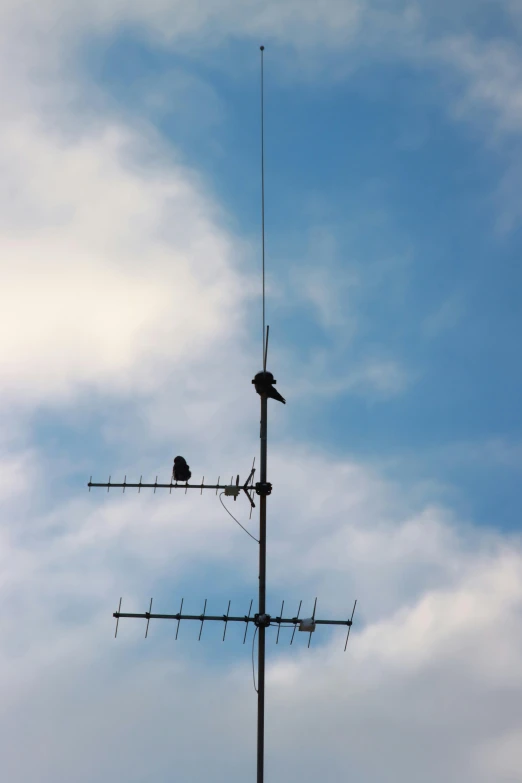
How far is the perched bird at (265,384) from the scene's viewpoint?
2284cm

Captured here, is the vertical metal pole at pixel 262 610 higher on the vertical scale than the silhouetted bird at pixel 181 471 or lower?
lower

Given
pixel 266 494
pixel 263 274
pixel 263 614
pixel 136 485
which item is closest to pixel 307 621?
pixel 263 614

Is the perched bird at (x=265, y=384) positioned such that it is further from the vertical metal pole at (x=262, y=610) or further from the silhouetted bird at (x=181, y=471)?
the silhouetted bird at (x=181, y=471)

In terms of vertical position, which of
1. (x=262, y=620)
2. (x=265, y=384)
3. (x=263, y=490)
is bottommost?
(x=262, y=620)

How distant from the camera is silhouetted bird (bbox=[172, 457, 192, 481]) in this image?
23312 mm

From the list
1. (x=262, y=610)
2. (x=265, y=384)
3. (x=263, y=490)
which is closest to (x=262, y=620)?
(x=262, y=610)

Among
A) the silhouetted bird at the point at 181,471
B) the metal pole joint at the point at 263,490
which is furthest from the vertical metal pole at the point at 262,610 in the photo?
the silhouetted bird at the point at 181,471

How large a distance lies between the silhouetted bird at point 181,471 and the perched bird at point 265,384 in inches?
84.1

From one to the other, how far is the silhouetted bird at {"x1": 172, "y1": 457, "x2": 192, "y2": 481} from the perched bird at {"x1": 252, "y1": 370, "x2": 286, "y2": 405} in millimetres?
2135

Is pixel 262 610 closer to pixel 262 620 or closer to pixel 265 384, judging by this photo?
pixel 262 620

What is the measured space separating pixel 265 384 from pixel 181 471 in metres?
2.47

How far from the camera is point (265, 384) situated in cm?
2283

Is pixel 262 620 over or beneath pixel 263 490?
beneath

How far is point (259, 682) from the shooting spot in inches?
811
